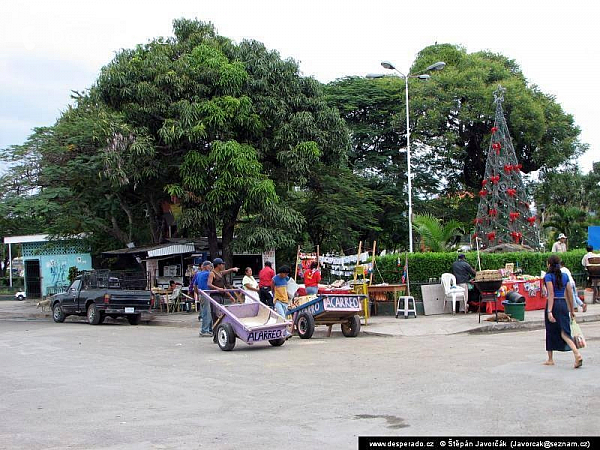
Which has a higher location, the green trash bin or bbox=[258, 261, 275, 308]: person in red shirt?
bbox=[258, 261, 275, 308]: person in red shirt

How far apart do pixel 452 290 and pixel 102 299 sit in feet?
36.7

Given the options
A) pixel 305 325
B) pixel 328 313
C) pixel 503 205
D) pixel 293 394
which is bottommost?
pixel 293 394

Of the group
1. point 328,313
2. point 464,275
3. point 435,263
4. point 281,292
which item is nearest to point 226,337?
point 328,313

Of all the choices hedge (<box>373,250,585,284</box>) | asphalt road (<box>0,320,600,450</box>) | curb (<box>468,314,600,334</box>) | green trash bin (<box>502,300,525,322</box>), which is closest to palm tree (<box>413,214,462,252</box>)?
hedge (<box>373,250,585,284</box>)

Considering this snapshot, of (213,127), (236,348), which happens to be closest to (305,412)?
(236,348)

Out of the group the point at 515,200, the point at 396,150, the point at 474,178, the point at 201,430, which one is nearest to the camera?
the point at 201,430

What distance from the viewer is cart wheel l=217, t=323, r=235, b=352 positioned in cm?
1399

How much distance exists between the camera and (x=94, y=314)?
22.5 meters

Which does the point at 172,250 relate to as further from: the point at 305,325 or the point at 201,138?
the point at 305,325

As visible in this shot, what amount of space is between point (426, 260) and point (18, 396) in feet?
46.7

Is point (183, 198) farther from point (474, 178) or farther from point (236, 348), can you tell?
point (474, 178)

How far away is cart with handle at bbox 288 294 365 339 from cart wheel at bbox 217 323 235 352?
91.6 inches

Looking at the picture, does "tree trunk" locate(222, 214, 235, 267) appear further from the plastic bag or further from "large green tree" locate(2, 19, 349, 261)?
the plastic bag

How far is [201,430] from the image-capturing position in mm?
7312
